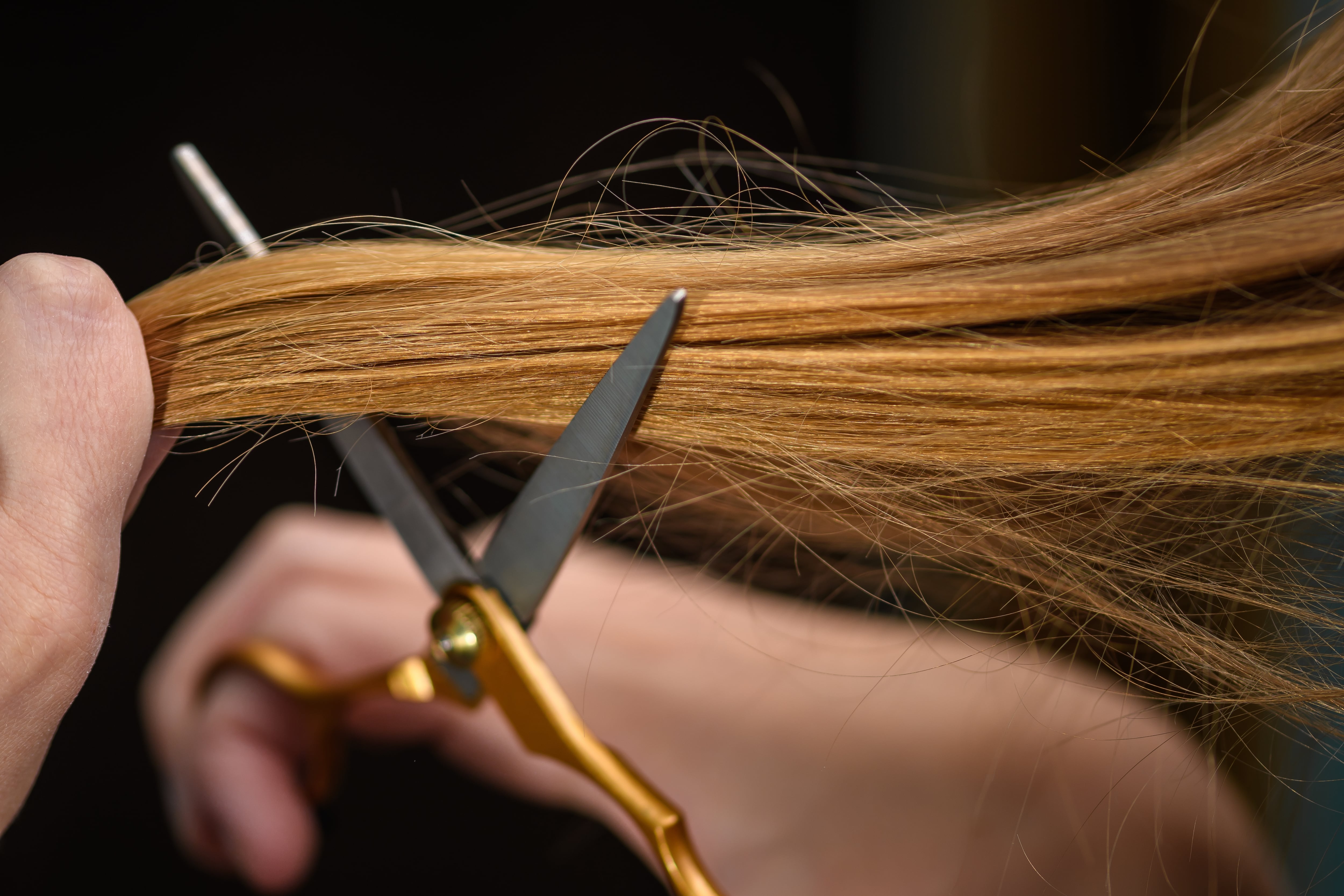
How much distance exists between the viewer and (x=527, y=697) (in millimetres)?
382

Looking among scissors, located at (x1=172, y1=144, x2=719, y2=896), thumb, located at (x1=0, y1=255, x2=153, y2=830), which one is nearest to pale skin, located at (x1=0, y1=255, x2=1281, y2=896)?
thumb, located at (x1=0, y1=255, x2=153, y2=830)

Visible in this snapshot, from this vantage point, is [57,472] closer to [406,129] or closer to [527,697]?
[527,697]

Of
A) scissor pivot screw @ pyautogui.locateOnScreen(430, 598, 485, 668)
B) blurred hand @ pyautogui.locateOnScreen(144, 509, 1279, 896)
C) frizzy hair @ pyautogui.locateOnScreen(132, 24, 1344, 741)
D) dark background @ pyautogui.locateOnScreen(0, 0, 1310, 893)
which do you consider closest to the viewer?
frizzy hair @ pyautogui.locateOnScreen(132, 24, 1344, 741)

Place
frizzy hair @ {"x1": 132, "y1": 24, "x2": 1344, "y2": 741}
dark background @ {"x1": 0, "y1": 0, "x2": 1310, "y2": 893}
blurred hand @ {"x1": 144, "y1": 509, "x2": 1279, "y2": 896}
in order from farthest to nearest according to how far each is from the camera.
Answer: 1. dark background @ {"x1": 0, "y1": 0, "x2": 1310, "y2": 893}
2. blurred hand @ {"x1": 144, "y1": 509, "x2": 1279, "y2": 896}
3. frizzy hair @ {"x1": 132, "y1": 24, "x2": 1344, "y2": 741}

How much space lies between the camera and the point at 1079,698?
568mm

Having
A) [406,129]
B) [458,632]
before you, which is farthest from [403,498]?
[406,129]

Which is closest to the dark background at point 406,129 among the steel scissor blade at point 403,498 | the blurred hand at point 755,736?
the blurred hand at point 755,736

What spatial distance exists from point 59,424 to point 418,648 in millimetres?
439

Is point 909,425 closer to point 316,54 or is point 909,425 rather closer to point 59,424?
point 59,424

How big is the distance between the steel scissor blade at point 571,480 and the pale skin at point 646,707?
124 mm

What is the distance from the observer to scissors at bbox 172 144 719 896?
335mm

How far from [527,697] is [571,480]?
0.35ft

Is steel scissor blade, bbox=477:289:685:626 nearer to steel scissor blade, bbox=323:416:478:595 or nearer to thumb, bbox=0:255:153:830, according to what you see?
steel scissor blade, bbox=323:416:478:595

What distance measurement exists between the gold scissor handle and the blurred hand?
0.09 meters
